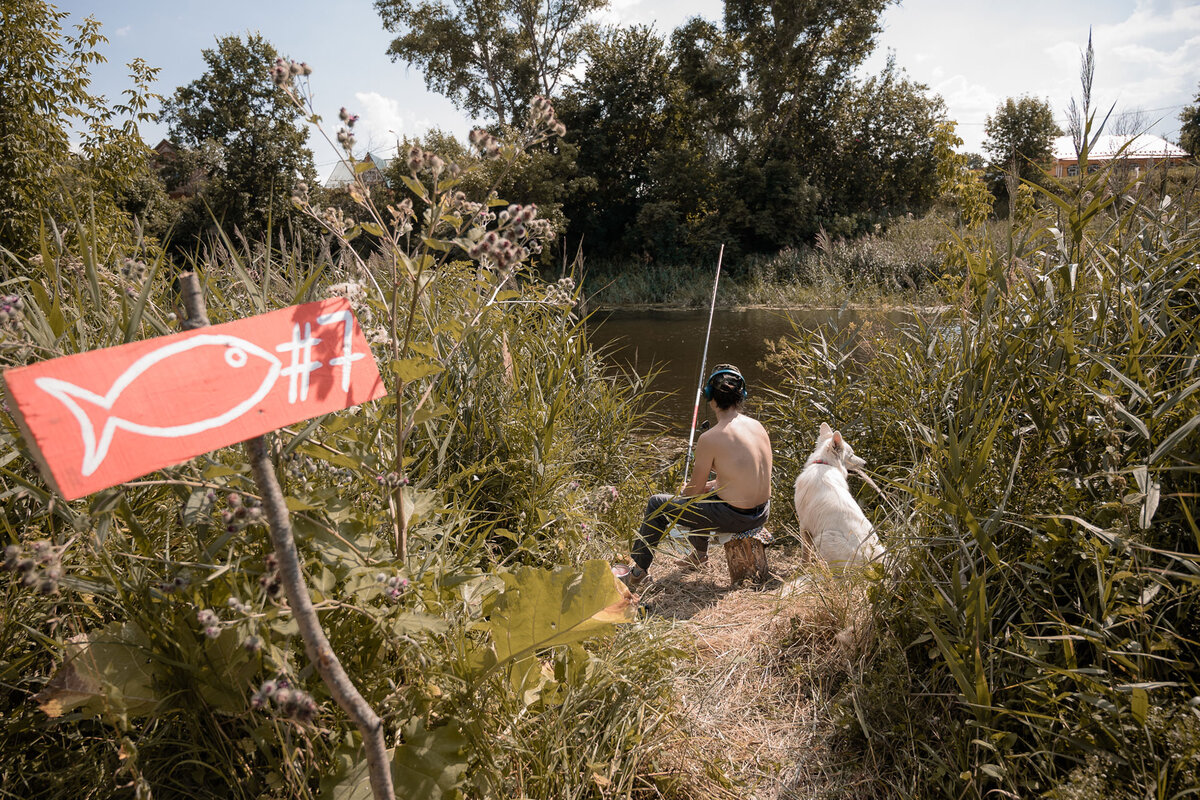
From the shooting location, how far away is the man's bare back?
305 centimetres

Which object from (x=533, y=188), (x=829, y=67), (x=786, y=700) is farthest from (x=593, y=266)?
(x=786, y=700)

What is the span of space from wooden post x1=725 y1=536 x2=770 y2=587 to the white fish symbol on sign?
8.62ft

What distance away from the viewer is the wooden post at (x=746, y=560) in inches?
123

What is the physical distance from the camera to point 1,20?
5793 mm

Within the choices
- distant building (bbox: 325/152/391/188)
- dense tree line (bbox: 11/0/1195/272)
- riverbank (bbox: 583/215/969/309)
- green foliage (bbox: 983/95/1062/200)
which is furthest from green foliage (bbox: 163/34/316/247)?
green foliage (bbox: 983/95/1062/200)

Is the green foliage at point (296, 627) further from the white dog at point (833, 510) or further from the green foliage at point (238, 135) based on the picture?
the green foliage at point (238, 135)

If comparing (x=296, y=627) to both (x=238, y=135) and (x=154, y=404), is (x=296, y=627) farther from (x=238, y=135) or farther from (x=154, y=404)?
(x=238, y=135)

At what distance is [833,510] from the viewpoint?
8.85 ft

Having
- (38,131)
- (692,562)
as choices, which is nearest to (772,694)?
(692,562)

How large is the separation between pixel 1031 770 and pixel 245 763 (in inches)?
68.4

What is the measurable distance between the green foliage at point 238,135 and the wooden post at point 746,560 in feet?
67.6

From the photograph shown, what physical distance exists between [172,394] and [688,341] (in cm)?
1002

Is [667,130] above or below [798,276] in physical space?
above

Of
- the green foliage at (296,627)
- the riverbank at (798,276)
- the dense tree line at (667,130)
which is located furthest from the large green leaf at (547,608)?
the dense tree line at (667,130)
